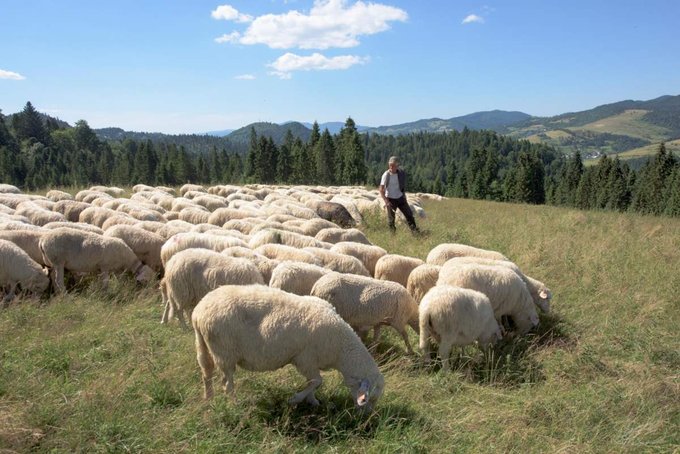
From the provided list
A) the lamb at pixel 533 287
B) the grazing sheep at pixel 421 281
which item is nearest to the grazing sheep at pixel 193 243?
the grazing sheep at pixel 421 281

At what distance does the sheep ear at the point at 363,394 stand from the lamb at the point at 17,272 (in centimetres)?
653

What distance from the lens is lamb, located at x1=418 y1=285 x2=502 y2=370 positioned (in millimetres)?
5836

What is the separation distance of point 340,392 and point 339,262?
3.57 meters

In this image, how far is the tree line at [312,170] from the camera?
56656mm

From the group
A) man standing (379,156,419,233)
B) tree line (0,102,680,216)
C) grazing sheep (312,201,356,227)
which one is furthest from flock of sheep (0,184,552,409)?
tree line (0,102,680,216)

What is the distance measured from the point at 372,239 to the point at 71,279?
8193 millimetres

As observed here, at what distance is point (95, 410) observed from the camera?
155 inches

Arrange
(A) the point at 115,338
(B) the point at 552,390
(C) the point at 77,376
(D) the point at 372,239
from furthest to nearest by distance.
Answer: (D) the point at 372,239, (A) the point at 115,338, (B) the point at 552,390, (C) the point at 77,376

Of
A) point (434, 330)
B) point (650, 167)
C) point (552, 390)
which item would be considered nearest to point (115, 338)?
point (434, 330)

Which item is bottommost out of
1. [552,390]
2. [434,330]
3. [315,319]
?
[552,390]

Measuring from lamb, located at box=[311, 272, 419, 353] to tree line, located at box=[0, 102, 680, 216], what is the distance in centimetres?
1881

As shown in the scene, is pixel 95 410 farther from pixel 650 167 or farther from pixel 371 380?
pixel 650 167

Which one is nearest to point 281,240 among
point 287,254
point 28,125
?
point 287,254

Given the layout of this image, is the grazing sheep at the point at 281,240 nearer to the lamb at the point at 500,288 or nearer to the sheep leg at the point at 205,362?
the lamb at the point at 500,288
